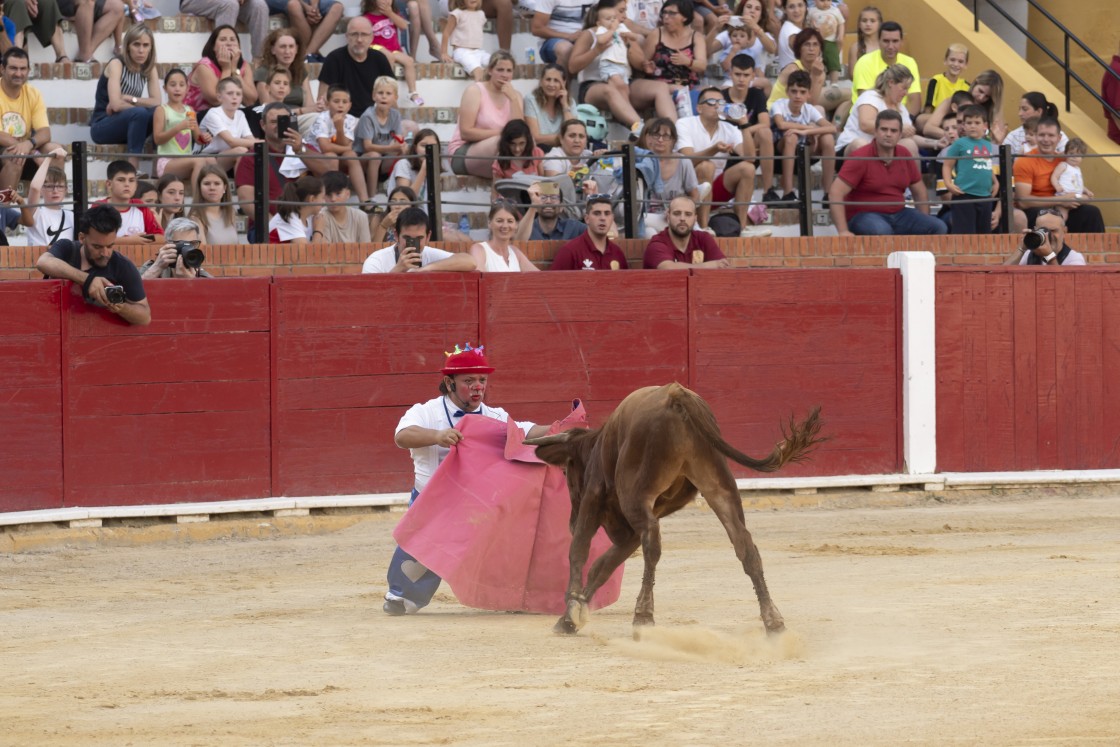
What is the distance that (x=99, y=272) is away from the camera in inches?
393

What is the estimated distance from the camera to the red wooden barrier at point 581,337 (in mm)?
11445

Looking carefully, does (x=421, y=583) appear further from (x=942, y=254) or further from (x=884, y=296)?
(x=942, y=254)

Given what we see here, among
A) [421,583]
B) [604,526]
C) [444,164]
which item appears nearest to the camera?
[604,526]

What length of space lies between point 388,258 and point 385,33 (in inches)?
114

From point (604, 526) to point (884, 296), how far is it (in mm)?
5775

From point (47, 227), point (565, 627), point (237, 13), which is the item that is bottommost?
point (565, 627)

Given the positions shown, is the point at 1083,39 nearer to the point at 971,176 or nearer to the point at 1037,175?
the point at 1037,175

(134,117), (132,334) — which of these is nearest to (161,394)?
(132,334)

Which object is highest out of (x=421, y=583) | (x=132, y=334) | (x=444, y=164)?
(x=444, y=164)

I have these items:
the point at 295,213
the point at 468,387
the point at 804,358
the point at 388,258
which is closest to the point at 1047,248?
the point at 804,358

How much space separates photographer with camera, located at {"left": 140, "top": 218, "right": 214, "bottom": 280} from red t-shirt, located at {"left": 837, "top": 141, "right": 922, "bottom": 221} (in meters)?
4.76

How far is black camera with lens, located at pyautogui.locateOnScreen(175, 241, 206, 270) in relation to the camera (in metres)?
10.4

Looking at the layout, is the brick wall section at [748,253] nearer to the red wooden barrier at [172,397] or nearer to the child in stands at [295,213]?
the child in stands at [295,213]

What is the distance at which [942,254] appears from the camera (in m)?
13.0
